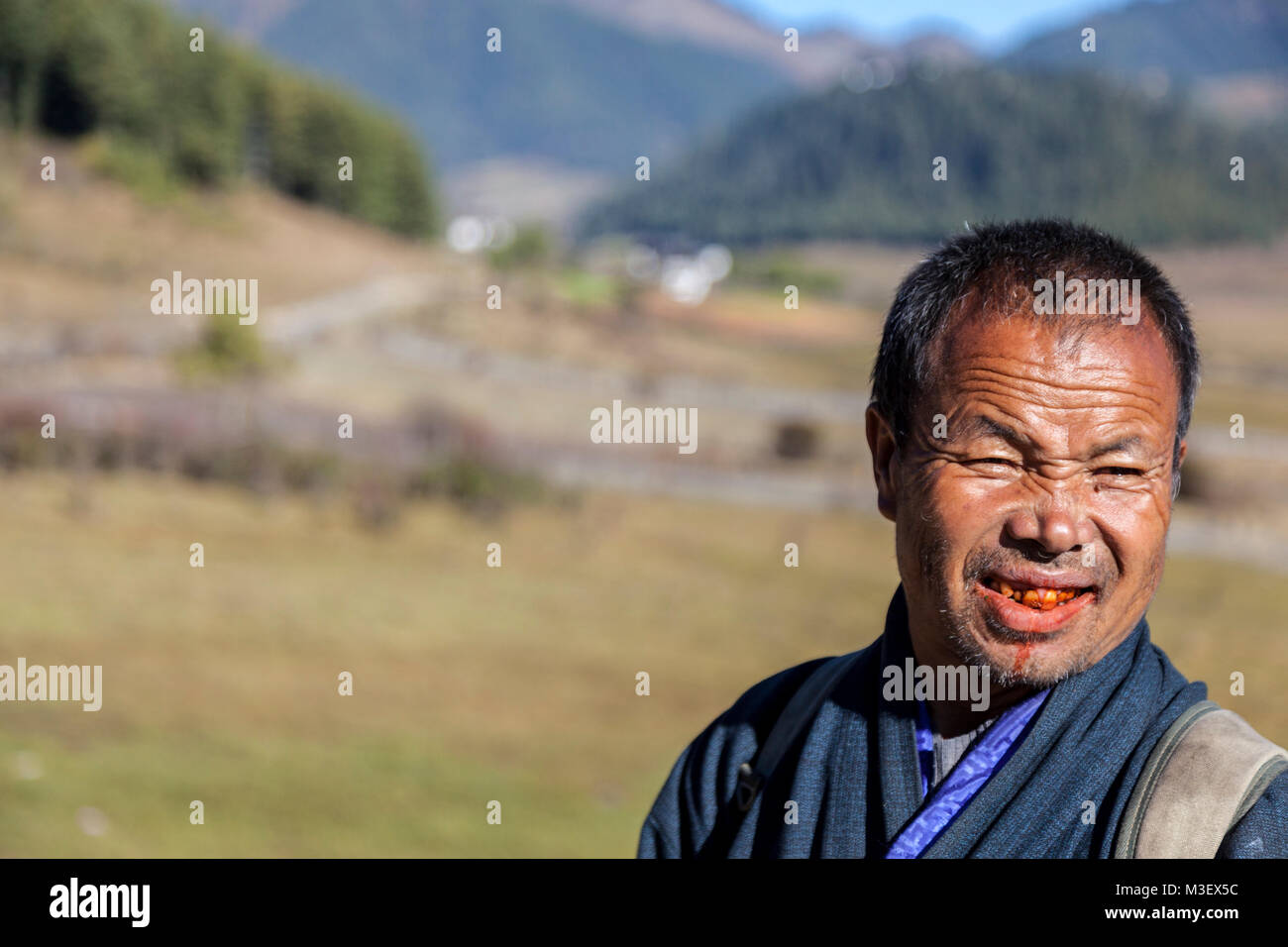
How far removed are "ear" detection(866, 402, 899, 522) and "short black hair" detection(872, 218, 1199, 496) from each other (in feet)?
0.19

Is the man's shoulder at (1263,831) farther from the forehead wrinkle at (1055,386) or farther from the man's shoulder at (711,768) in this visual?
the man's shoulder at (711,768)

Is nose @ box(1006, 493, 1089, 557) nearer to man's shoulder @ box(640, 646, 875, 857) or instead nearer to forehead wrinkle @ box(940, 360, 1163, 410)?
forehead wrinkle @ box(940, 360, 1163, 410)

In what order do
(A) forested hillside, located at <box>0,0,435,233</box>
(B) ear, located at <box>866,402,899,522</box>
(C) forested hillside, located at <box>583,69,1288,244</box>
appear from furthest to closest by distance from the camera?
(C) forested hillside, located at <box>583,69,1288,244</box> < (A) forested hillside, located at <box>0,0,435,233</box> < (B) ear, located at <box>866,402,899,522</box>

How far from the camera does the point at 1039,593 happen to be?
2.25 m

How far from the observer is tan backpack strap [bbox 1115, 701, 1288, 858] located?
191 cm

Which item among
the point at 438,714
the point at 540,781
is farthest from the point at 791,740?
the point at 438,714

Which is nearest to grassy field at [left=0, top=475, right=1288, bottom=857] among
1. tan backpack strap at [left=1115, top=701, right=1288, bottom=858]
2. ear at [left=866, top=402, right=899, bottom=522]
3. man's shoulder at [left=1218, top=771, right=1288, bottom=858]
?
ear at [left=866, top=402, right=899, bottom=522]

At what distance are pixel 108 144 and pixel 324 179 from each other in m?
15.4

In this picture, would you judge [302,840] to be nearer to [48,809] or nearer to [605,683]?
[48,809]

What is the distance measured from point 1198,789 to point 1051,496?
1.82 feet

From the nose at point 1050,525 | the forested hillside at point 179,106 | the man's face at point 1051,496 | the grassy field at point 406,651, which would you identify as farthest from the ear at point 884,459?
the forested hillside at point 179,106

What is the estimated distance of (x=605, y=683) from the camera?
1599 cm

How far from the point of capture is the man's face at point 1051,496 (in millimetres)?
2250

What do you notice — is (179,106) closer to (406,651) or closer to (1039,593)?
(406,651)
